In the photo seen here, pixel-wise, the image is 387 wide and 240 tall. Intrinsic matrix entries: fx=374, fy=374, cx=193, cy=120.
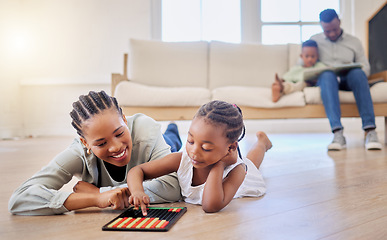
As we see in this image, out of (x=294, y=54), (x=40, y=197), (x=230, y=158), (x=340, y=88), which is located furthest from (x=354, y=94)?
(x=40, y=197)

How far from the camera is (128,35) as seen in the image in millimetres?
3963

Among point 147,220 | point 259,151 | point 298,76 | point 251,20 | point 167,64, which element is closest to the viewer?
point 147,220

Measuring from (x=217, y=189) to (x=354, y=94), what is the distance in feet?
5.80

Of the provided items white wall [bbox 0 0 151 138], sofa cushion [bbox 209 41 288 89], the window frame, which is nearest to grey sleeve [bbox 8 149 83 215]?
sofa cushion [bbox 209 41 288 89]

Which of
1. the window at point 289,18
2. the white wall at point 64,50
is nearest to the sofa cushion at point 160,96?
the white wall at point 64,50

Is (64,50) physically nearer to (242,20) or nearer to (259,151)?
(242,20)

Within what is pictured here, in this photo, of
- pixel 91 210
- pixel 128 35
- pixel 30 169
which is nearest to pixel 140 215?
pixel 91 210

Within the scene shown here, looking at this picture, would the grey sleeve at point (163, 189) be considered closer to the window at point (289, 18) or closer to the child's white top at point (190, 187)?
the child's white top at point (190, 187)

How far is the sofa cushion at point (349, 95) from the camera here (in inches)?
94.3

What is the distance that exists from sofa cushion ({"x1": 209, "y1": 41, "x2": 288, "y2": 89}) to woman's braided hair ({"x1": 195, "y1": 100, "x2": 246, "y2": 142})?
7.33 feet

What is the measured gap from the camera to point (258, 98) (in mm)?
2467

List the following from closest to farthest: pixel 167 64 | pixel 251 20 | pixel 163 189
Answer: pixel 163 189, pixel 167 64, pixel 251 20

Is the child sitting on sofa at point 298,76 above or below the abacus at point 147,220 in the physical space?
above

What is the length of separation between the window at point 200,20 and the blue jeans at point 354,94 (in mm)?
1800
